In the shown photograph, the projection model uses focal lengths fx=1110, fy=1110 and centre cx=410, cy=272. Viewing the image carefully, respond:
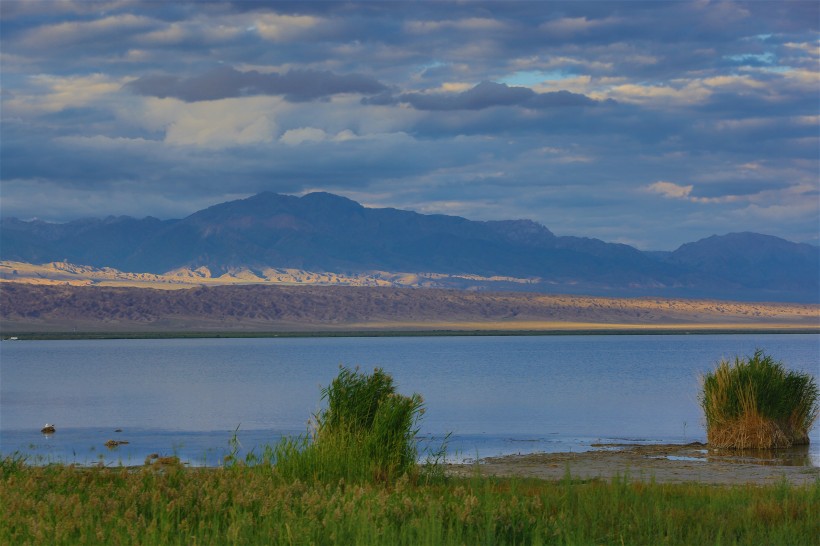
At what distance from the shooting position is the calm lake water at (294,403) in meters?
28.4

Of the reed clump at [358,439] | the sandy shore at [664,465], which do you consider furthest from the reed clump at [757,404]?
the reed clump at [358,439]

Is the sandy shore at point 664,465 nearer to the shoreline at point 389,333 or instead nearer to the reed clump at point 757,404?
the reed clump at point 757,404

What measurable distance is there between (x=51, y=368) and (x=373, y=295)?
4708 inches

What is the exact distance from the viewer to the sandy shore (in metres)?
19.0

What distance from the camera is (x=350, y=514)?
35.1 feet

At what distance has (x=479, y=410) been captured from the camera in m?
39.8

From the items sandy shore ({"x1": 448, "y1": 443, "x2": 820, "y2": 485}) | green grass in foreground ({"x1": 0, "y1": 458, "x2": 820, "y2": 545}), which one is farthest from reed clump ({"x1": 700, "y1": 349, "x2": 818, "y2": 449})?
green grass in foreground ({"x1": 0, "y1": 458, "x2": 820, "y2": 545})

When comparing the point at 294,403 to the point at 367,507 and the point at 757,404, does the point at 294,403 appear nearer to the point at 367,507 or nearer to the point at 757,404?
the point at 757,404

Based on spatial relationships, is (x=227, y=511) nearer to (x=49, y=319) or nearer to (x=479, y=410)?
(x=479, y=410)

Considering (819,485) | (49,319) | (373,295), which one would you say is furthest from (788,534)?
(373,295)

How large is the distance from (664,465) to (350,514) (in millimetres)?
12401

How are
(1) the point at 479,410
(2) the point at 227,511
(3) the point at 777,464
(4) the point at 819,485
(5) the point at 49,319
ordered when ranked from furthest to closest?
(5) the point at 49,319
(1) the point at 479,410
(3) the point at 777,464
(4) the point at 819,485
(2) the point at 227,511

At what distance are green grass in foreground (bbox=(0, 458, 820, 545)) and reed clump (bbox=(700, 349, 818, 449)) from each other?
11080 millimetres

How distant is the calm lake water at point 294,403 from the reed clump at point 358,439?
406cm
